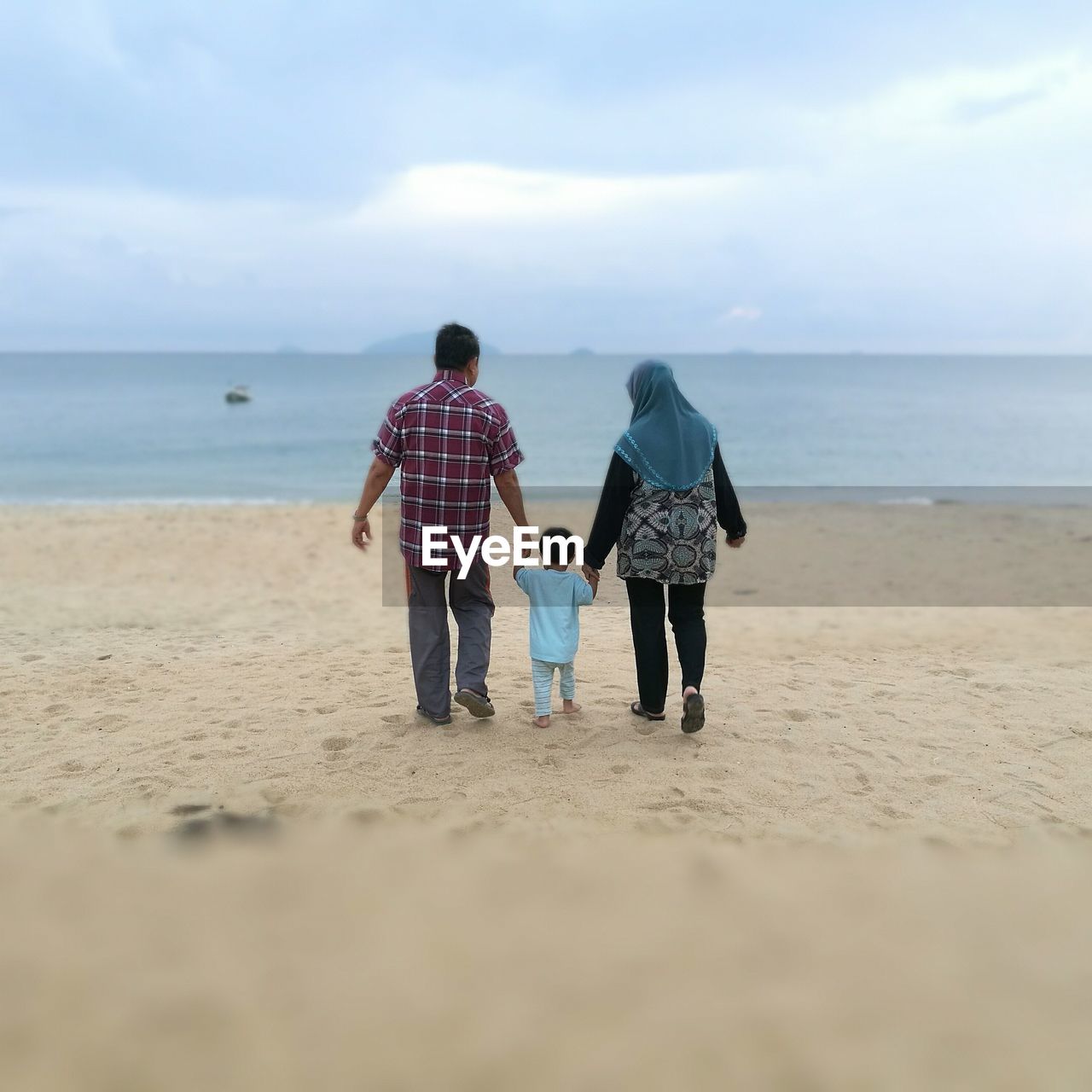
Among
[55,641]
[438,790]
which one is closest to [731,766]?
[438,790]

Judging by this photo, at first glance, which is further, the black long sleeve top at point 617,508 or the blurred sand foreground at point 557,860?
the black long sleeve top at point 617,508

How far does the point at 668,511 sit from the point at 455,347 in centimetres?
124

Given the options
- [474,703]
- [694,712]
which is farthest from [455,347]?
[694,712]

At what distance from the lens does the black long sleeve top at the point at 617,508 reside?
4.45 metres

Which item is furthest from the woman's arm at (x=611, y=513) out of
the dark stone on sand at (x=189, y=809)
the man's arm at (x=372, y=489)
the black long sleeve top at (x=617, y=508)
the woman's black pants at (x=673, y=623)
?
the dark stone on sand at (x=189, y=809)

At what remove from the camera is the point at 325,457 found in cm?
3000

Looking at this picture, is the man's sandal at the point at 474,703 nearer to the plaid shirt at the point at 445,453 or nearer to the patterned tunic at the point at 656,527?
the plaid shirt at the point at 445,453

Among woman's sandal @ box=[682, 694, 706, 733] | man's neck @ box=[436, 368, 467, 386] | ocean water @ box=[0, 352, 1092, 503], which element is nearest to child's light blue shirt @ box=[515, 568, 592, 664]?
woman's sandal @ box=[682, 694, 706, 733]

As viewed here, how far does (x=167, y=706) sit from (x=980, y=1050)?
167 inches

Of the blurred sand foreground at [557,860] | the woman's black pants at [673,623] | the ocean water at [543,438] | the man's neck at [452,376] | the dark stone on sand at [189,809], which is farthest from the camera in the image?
the ocean water at [543,438]

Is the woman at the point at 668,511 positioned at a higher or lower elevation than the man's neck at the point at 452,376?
lower

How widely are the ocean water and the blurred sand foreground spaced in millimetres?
14725

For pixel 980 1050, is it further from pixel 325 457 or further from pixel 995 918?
pixel 325 457

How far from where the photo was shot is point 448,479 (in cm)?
446
